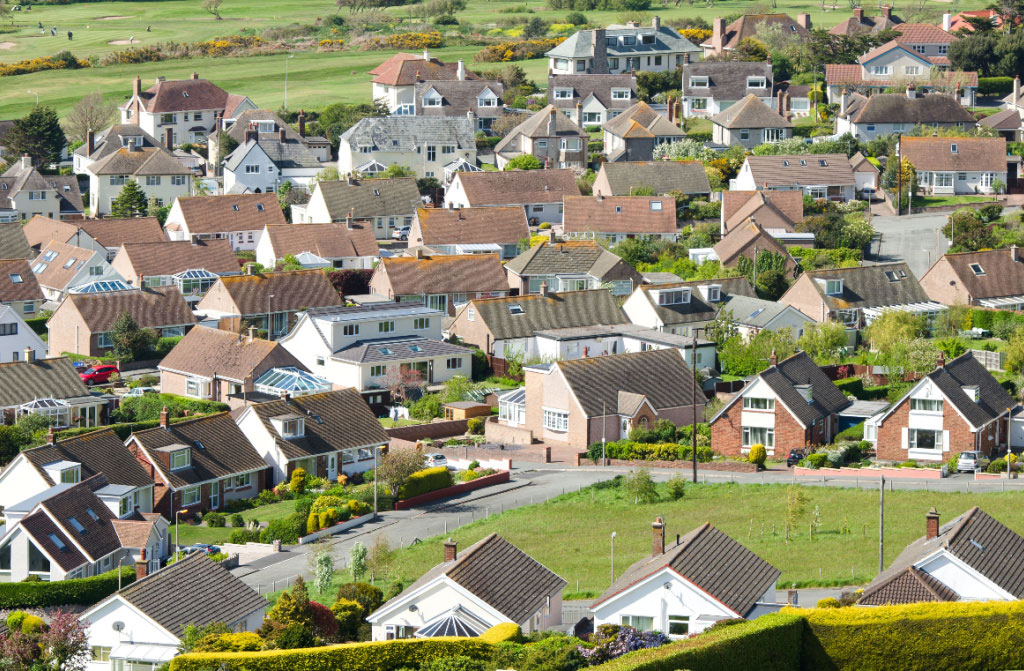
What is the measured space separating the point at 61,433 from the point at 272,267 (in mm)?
36048

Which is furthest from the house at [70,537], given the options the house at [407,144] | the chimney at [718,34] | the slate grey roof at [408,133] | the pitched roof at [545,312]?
the chimney at [718,34]

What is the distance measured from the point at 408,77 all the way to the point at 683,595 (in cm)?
11297

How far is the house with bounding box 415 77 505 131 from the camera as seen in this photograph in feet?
476

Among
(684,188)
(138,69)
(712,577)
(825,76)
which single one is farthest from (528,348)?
(138,69)

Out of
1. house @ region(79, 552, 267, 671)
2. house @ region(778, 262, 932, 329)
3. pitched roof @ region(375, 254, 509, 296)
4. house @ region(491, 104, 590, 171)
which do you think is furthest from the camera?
house @ region(491, 104, 590, 171)

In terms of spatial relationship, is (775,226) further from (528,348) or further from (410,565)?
(410,565)

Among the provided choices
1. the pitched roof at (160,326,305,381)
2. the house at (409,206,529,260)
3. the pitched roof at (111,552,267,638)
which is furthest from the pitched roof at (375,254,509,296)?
the pitched roof at (111,552,267,638)

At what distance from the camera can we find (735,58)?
155 m

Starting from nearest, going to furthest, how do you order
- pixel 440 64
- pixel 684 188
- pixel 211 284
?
pixel 211 284 → pixel 684 188 → pixel 440 64

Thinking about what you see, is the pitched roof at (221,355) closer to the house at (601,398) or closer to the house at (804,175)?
the house at (601,398)

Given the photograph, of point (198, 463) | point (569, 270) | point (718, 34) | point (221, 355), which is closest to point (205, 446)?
point (198, 463)

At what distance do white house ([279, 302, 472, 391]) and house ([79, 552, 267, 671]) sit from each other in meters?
39.8

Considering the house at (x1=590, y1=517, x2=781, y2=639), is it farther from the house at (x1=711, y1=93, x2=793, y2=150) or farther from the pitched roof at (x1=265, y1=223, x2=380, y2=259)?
the house at (x1=711, y1=93, x2=793, y2=150)

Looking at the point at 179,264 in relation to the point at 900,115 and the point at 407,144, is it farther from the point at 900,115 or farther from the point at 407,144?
the point at 900,115
